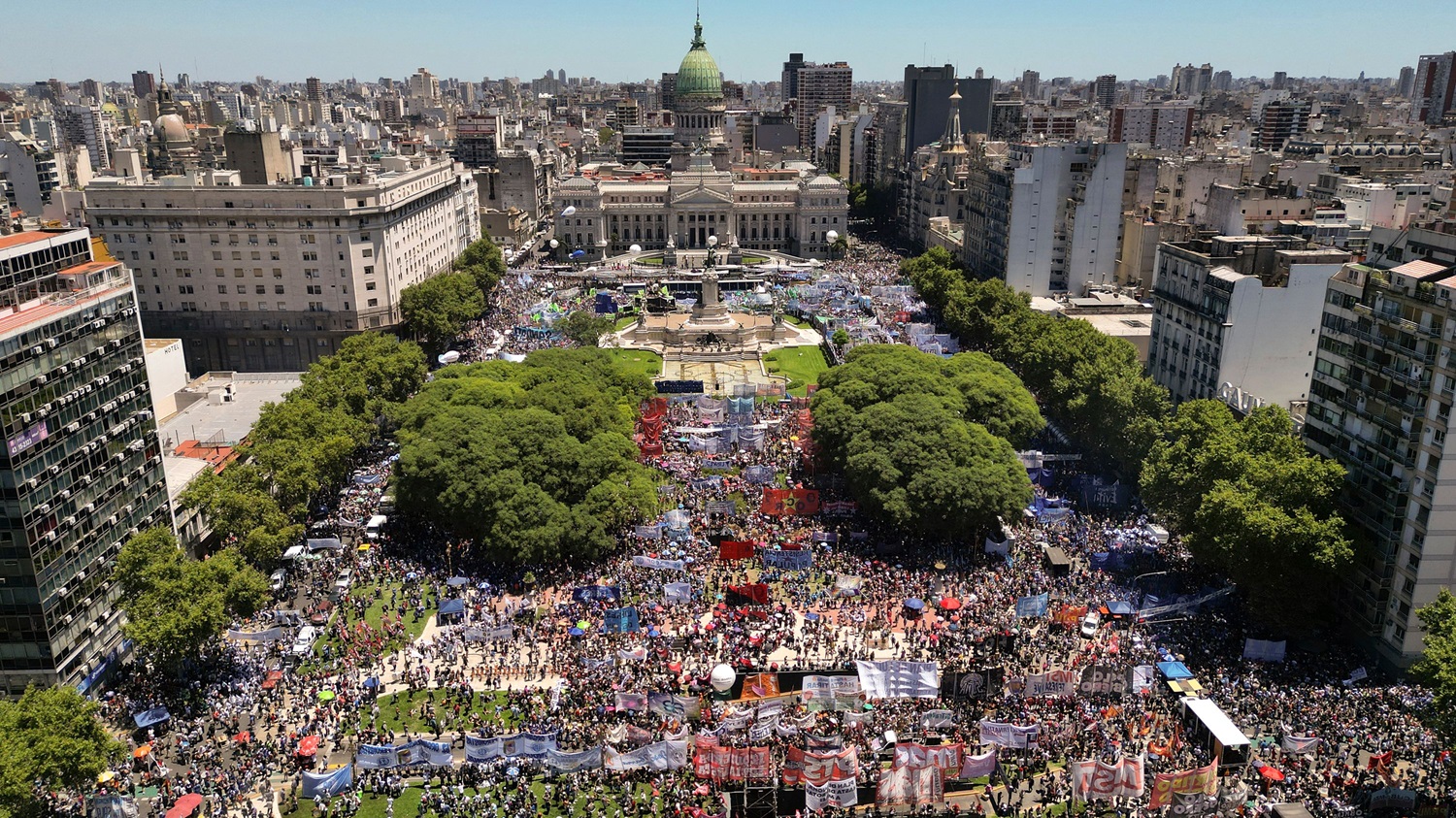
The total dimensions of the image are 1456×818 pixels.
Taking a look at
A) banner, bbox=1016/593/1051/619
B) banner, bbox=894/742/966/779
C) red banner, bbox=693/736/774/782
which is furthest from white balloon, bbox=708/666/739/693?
banner, bbox=1016/593/1051/619

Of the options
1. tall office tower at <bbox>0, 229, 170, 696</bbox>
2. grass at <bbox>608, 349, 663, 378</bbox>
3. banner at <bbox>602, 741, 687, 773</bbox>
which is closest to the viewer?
banner at <bbox>602, 741, 687, 773</bbox>

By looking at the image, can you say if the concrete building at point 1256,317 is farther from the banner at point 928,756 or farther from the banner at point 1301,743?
the banner at point 928,756

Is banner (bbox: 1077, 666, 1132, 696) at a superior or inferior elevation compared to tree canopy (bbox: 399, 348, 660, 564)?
inferior

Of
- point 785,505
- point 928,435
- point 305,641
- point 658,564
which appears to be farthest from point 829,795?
point 928,435

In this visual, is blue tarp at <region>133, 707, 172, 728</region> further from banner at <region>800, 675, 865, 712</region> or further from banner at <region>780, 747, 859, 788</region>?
banner at <region>800, 675, 865, 712</region>

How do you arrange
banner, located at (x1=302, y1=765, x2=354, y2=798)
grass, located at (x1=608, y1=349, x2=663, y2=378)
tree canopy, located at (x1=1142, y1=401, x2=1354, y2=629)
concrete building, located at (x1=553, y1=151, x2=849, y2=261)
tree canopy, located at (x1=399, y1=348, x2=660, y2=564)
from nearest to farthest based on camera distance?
banner, located at (x1=302, y1=765, x2=354, y2=798), tree canopy, located at (x1=1142, y1=401, x2=1354, y2=629), tree canopy, located at (x1=399, y1=348, x2=660, y2=564), grass, located at (x1=608, y1=349, x2=663, y2=378), concrete building, located at (x1=553, y1=151, x2=849, y2=261)

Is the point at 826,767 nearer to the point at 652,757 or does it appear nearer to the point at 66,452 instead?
the point at 652,757
